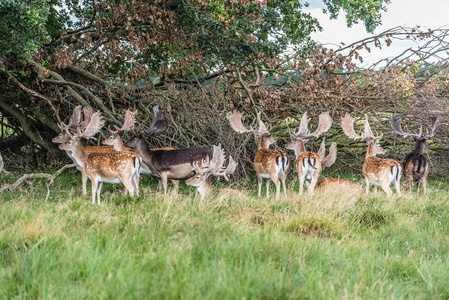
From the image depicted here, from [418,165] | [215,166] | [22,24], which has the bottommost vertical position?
[418,165]

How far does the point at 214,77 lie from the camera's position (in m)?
11.4

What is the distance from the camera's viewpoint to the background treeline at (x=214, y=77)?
9117 millimetres

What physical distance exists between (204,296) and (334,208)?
353 cm

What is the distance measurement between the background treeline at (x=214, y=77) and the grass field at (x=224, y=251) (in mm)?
3624

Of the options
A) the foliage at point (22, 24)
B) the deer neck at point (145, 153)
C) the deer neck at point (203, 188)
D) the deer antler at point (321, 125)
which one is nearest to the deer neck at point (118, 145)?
the deer neck at point (145, 153)

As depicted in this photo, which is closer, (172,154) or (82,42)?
(172,154)

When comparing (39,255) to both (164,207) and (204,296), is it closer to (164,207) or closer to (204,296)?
(204,296)

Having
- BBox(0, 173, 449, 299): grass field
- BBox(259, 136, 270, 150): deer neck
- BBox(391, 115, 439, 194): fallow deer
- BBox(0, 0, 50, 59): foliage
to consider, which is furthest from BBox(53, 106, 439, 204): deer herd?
BBox(0, 0, 50, 59): foliage

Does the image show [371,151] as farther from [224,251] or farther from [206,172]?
[224,251]

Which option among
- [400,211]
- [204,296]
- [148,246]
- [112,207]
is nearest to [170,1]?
[112,207]

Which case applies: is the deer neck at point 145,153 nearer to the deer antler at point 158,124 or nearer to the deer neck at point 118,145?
the deer antler at point 158,124

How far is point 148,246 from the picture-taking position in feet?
13.9

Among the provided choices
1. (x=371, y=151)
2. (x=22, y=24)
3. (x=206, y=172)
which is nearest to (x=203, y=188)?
(x=206, y=172)

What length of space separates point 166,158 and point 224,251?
482cm
